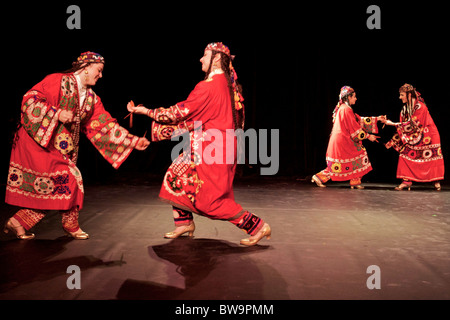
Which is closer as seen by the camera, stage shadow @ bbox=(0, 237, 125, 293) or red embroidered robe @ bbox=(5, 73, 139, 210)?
stage shadow @ bbox=(0, 237, 125, 293)

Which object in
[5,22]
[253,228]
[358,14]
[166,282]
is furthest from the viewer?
[358,14]

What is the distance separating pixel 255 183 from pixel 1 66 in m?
3.74

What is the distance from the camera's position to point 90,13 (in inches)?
231

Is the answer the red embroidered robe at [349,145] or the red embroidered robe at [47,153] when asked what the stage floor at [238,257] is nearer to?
the red embroidered robe at [47,153]

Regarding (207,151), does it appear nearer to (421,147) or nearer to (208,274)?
(208,274)

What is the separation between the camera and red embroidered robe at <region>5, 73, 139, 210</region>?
8.36ft

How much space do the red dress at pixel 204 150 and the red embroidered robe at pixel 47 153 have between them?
333 mm

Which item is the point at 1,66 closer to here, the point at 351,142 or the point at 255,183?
the point at 255,183

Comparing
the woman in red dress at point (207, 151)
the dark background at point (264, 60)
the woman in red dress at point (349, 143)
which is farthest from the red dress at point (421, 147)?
the woman in red dress at point (207, 151)

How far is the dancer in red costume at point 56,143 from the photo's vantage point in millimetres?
2555

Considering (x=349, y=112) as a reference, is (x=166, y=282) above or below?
below

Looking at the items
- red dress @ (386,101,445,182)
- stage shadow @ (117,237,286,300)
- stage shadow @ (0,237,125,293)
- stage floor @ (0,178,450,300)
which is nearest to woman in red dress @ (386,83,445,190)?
red dress @ (386,101,445,182)

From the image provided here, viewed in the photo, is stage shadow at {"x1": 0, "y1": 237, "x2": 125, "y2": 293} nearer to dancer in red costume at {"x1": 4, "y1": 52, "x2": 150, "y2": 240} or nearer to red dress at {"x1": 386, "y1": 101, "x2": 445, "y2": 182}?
dancer in red costume at {"x1": 4, "y1": 52, "x2": 150, "y2": 240}

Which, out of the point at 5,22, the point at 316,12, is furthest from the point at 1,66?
the point at 316,12
